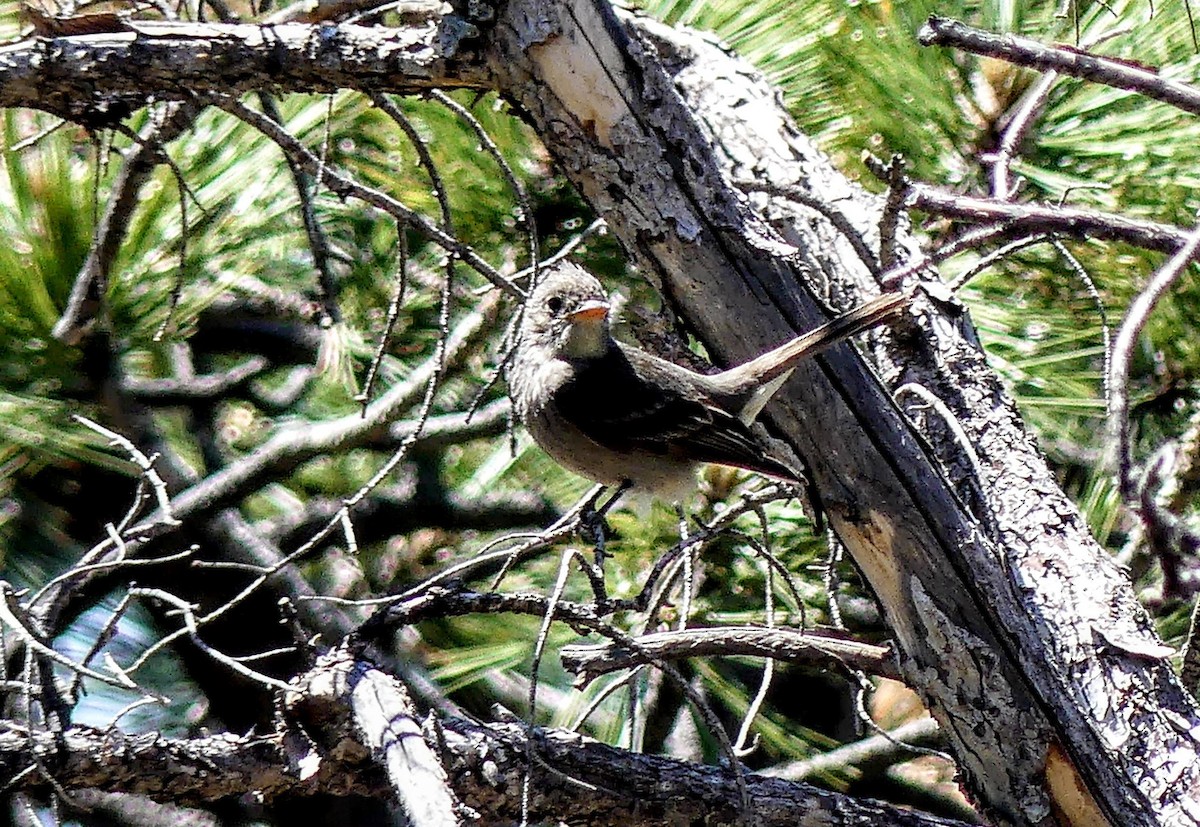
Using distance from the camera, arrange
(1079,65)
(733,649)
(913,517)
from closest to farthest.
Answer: (1079,65) < (913,517) < (733,649)

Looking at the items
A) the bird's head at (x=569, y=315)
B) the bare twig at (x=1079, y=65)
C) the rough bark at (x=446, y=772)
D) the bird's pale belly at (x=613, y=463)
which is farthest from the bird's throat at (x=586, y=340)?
the bare twig at (x=1079, y=65)

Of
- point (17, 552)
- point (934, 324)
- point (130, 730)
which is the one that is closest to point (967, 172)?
point (934, 324)

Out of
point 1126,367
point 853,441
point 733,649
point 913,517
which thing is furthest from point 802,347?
point 1126,367

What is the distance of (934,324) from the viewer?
2.14 meters

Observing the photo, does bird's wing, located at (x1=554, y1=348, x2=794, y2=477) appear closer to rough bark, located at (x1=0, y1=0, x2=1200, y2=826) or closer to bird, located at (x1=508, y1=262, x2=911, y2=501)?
bird, located at (x1=508, y1=262, x2=911, y2=501)

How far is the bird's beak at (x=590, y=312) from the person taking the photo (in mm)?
2803

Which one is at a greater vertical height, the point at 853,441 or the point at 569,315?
the point at 569,315

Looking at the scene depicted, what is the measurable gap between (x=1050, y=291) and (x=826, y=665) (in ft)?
3.11

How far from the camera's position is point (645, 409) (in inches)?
113

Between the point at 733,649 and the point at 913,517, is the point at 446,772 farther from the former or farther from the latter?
the point at 913,517

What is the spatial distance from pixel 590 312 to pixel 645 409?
236 millimetres

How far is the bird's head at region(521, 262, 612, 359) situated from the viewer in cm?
284

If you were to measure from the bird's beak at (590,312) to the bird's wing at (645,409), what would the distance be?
149 millimetres

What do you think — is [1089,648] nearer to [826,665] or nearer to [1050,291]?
[826,665]
